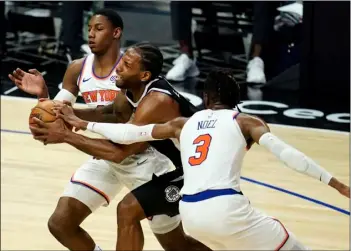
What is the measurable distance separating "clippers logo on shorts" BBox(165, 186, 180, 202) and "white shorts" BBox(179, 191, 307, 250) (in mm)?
880

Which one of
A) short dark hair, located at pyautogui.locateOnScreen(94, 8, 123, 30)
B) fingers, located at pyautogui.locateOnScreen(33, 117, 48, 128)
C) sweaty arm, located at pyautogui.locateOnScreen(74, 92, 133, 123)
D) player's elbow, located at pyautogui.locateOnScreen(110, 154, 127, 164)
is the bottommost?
player's elbow, located at pyautogui.locateOnScreen(110, 154, 127, 164)

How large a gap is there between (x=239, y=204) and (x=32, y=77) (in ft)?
4.99

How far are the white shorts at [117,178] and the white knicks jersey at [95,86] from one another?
1.45 feet

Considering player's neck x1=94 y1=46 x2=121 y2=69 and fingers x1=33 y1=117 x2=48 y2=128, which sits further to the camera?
player's neck x1=94 y1=46 x2=121 y2=69

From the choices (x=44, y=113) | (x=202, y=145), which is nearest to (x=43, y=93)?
(x=44, y=113)

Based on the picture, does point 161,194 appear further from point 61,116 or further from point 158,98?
point 61,116

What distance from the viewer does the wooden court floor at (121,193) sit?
318 inches

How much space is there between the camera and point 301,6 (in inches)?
466

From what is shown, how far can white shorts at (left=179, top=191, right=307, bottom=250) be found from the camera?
4855 mm

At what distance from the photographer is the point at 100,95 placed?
5.80 metres

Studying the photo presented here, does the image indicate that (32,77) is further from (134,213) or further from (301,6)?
(301,6)

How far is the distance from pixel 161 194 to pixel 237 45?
7312 mm

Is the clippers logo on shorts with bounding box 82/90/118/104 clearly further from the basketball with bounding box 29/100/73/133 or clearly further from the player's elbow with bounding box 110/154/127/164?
the basketball with bounding box 29/100/73/133

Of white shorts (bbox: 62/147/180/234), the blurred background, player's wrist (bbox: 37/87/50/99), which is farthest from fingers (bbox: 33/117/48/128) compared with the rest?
the blurred background
